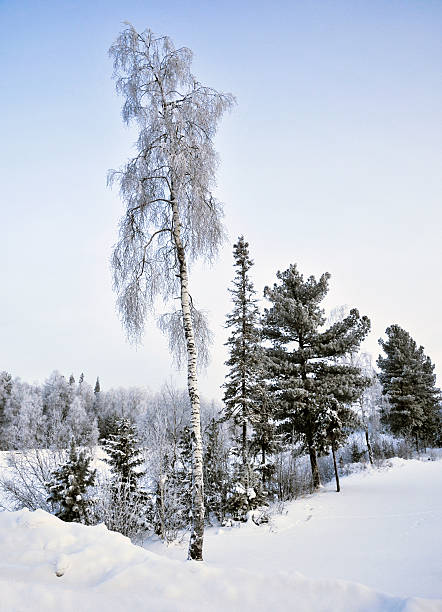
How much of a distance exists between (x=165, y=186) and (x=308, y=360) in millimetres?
12095

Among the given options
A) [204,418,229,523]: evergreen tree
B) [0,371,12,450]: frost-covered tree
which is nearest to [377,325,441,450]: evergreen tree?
[204,418,229,523]: evergreen tree

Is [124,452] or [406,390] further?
[406,390]

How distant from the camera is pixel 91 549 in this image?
3506mm

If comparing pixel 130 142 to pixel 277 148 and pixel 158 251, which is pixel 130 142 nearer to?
pixel 158 251

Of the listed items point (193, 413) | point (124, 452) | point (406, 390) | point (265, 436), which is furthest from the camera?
point (406, 390)

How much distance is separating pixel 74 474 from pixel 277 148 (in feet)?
59.3

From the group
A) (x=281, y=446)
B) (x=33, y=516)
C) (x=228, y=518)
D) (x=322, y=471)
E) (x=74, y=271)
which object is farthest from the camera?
(x=322, y=471)

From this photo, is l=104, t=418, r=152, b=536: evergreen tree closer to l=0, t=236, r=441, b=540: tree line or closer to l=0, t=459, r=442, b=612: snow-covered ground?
l=0, t=236, r=441, b=540: tree line

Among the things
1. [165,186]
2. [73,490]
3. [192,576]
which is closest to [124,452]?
[73,490]

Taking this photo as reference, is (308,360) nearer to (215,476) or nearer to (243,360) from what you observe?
(243,360)

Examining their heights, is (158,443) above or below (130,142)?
below

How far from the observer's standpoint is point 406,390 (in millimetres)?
28516

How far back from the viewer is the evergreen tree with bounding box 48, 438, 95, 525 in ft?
32.4

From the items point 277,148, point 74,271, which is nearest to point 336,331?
point 277,148
